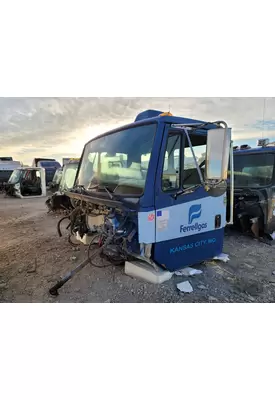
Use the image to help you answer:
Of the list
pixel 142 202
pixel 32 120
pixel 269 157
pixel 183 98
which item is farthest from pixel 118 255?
Result: pixel 269 157

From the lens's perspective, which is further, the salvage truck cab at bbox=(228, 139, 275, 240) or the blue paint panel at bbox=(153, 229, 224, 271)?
the salvage truck cab at bbox=(228, 139, 275, 240)

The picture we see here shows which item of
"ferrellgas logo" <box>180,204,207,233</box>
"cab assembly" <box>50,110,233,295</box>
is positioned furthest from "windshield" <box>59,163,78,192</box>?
"ferrellgas logo" <box>180,204,207,233</box>

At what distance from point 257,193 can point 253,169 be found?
60 cm

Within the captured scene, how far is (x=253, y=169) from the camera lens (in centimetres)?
426

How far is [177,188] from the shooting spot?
7.45 feet

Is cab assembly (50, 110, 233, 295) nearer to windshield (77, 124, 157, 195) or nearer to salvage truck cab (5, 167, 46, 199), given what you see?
windshield (77, 124, 157, 195)

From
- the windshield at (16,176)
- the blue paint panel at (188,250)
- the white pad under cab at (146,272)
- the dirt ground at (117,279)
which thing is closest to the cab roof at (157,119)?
the blue paint panel at (188,250)

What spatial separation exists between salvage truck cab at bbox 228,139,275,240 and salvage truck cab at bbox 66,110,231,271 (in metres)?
1.56

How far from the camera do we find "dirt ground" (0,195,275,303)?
221cm

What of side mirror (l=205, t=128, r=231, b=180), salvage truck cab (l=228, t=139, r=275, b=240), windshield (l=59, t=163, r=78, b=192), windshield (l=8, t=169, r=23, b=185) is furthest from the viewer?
windshield (l=8, t=169, r=23, b=185)

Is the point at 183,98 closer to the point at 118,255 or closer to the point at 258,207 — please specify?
the point at 118,255

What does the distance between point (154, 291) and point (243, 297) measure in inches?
33.8

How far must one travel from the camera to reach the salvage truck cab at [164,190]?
2.12 meters

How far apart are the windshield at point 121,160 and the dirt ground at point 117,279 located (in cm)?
99
